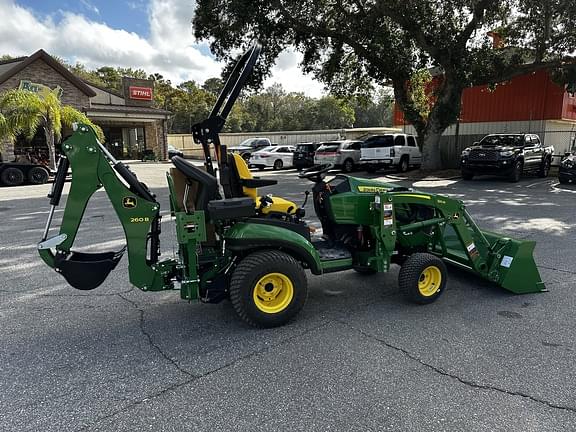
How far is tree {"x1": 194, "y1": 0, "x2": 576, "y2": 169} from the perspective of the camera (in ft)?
50.8

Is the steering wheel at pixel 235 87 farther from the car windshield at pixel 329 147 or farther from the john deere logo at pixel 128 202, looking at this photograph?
the car windshield at pixel 329 147

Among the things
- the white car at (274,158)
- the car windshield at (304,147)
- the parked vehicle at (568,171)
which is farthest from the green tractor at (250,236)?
the white car at (274,158)

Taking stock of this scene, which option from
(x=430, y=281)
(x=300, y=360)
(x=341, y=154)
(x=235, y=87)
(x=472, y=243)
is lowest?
(x=300, y=360)

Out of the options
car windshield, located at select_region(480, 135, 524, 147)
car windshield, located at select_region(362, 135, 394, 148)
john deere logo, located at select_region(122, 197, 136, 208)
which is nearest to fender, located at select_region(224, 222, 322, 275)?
john deere logo, located at select_region(122, 197, 136, 208)

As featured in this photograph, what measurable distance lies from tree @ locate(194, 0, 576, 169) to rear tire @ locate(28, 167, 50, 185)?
8343mm

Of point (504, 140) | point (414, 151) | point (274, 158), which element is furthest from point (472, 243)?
point (274, 158)

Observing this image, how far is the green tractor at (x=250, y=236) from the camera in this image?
3463mm

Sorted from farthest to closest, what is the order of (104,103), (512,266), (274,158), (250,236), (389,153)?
(104,103) < (274,158) < (389,153) < (512,266) < (250,236)

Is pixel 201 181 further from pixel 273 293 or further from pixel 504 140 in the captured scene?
pixel 504 140

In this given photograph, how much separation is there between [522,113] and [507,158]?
8.70 metres

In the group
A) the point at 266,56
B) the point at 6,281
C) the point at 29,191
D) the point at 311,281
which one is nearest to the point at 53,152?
the point at 29,191

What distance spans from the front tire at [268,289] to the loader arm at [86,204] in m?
A: 0.78

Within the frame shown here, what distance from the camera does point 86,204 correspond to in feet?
11.4

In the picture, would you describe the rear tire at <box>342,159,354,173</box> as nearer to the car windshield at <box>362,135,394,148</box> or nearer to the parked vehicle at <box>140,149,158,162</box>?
the car windshield at <box>362,135,394,148</box>
